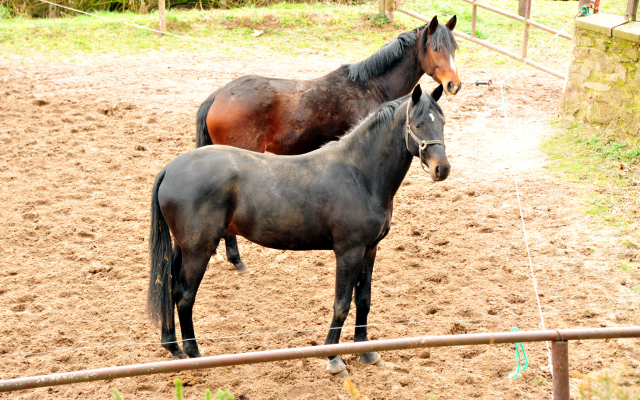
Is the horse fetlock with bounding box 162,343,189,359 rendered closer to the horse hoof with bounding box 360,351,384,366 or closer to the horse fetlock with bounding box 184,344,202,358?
the horse fetlock with bounding box 184,344,202,358

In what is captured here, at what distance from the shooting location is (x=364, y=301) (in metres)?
4.38

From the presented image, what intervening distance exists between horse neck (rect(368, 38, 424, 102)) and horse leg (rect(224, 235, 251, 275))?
2.17 m

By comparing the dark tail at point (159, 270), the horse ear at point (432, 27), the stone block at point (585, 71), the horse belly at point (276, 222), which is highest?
the horse ear at point (432, 27)

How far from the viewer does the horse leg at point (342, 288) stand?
404 cm

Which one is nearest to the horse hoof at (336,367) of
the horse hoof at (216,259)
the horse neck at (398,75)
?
the horse hoof at (216,259)

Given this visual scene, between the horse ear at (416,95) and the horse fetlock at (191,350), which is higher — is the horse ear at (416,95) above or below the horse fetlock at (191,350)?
above

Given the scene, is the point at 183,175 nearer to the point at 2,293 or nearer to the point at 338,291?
the point at 338,291

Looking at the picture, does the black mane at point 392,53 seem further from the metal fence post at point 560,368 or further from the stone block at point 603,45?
the metal fence post at point 560,368

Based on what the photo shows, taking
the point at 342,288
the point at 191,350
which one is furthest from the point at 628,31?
the point at 191,350

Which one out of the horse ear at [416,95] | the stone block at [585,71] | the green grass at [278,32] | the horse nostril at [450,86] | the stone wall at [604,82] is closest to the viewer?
the horse ear at [416,95]

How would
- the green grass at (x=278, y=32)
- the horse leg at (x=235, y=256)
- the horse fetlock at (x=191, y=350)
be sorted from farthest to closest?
the green grass at (x=278, y=32) < the horse leg at (x=235, y=256) < the horse fetlock at (x=191, y=350)

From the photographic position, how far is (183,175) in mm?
3943

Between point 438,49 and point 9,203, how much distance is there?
5157mm

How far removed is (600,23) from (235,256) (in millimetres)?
6144
